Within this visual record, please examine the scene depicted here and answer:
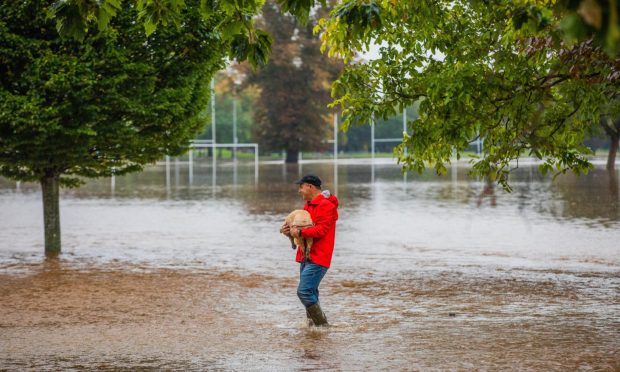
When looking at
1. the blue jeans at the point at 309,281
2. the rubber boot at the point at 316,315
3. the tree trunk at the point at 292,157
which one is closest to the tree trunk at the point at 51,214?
the rubber boot at the point at 316,315

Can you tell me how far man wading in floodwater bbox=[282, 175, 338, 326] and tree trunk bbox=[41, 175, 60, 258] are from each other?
8536mm

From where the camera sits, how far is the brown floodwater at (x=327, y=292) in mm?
8148

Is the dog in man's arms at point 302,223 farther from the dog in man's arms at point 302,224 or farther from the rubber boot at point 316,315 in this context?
the rubber boot at point 316,315

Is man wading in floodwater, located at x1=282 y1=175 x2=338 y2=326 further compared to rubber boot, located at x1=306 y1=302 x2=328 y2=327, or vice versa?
rubber boot, located at x1=306 y1=302 x2=328 y2=327

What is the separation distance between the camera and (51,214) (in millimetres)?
16703

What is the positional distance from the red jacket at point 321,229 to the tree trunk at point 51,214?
863 centimetres

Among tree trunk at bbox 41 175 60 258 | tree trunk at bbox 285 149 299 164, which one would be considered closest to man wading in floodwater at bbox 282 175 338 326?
tree trunk at bbox 41 175 60 258

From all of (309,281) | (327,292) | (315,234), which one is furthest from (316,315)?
(327,292)

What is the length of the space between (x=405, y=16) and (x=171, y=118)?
581 centimetres

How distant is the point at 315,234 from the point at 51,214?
9068 mm

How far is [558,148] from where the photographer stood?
36.9 ft

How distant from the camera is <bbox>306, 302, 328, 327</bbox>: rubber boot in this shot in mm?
9258

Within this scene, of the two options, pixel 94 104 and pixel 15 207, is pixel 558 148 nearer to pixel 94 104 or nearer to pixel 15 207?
pixel 94 104

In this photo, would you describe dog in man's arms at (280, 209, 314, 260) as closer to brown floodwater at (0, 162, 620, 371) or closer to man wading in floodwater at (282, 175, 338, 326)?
man wading in floodwater at (282, 175, 338, 326)
